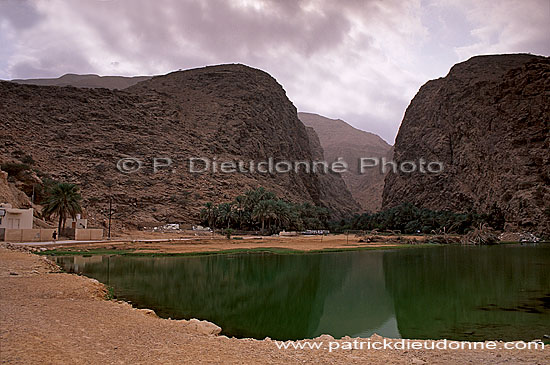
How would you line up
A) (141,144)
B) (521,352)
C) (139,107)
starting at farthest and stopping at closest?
(139,107)
(141,144)
(521,352)

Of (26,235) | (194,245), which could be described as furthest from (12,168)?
(194,245)

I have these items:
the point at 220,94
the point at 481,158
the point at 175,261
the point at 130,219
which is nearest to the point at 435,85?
the point at 481,158

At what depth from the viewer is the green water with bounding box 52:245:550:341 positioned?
12188 millimetres

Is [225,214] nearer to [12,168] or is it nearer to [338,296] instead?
[12,168]

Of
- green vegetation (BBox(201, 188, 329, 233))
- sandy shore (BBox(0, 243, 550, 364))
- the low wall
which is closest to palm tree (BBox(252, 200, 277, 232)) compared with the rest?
green vegetation (BBox(201, 188, 329, 233))

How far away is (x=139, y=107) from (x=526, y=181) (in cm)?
8646

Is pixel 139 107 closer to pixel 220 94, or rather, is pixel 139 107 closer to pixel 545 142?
pixel 220 94

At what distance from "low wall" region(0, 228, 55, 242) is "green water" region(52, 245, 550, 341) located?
12.6 m

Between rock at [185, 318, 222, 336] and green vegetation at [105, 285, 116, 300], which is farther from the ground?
rock at [185, 318, 222, 336]

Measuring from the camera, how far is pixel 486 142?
90188 millimetres

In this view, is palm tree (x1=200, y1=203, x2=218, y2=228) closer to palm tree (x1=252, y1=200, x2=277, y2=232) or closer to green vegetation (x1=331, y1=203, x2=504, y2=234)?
palm tree (x1=252, y1=200, x2=277, y2=232)

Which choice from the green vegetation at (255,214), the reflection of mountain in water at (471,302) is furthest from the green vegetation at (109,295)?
the green vegetation at (255,214)

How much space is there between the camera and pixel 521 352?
26.6 ft

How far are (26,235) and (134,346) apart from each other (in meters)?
37.5
